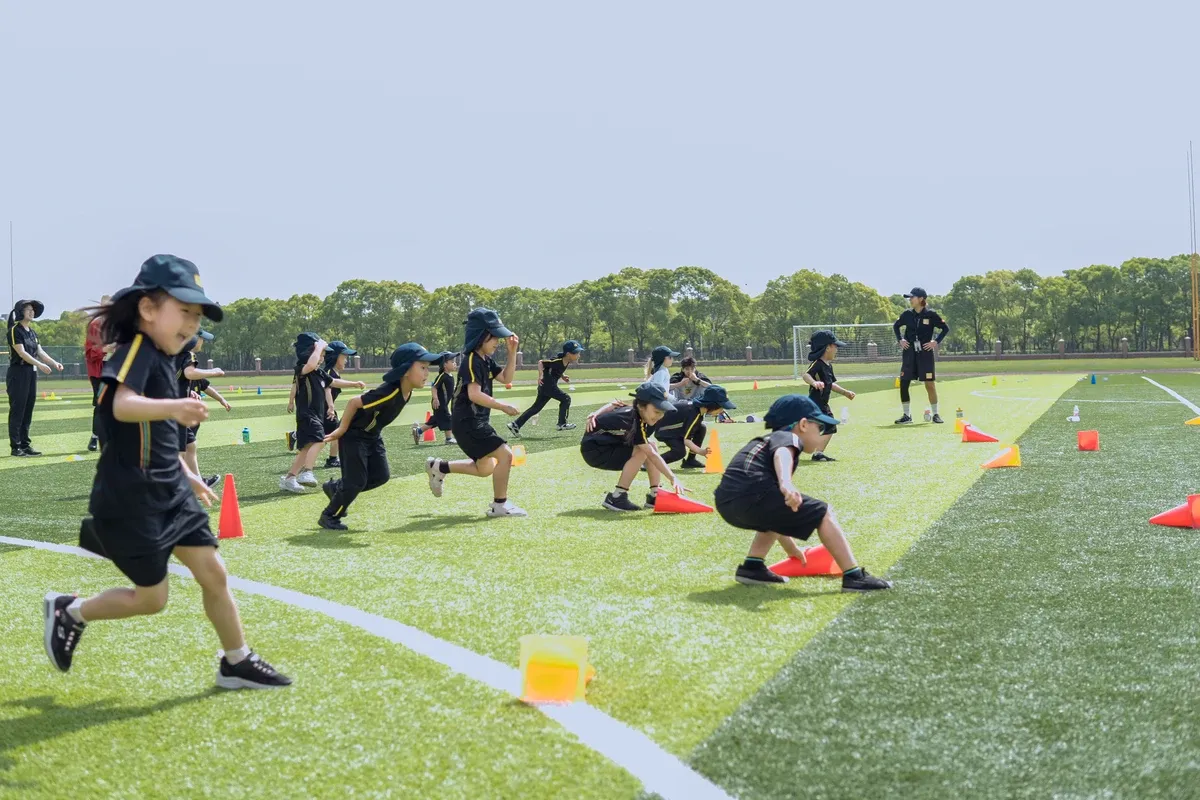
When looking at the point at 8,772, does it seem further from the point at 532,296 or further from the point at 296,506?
the point at 532,296

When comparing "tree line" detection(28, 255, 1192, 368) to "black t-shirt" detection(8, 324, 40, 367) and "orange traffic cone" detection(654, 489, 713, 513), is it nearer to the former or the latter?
"black t-shirt" detection(8, 324, 40, 367)

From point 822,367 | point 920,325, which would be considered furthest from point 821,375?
point 920,325

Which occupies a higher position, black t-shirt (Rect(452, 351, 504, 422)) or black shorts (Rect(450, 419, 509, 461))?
black t-shirt (Rect(452, 351, 504, 422))

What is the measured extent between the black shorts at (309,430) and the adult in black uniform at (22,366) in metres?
5.49

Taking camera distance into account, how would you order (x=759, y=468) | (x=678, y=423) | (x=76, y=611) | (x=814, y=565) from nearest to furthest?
(x=76, y=611)
(x=759, y=468)
(x=814, y=565)
(x=678, y=423)

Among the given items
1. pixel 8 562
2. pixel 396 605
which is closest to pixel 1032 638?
pixel 396 605

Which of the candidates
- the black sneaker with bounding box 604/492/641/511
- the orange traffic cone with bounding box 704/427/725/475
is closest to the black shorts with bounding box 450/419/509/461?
the black sneaker with bounding box 604/492/641/511

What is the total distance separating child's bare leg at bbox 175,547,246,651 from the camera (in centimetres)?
465

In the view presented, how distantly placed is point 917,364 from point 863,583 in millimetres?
13862

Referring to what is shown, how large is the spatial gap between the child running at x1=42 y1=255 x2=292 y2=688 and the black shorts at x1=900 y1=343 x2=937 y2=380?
16.0 meters

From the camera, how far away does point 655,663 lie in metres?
5.02

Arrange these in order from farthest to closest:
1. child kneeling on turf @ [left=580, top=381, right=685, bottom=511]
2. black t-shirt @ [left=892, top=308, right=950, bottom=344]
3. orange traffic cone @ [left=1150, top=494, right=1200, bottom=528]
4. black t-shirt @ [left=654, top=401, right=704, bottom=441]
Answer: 1. black t-shirt @ [left=892, top=308, right=950, bottom=344]
2. black t-shirt @ [left=654, top=401, right=704, bottom=441]
3. child kneeling on turf @ [left=580, top=381, right=685, bottom=511]
4. orange traffic cone @ [left=1150, top=494, right=1200, bottom=528]

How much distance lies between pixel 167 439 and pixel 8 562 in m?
4.15

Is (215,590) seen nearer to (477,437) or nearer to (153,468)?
(153,468)
